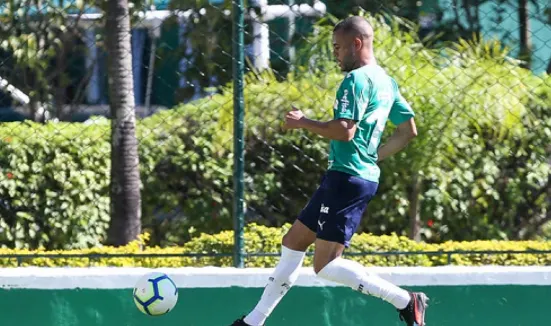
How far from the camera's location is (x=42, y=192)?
7.92 m

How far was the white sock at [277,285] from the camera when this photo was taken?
17.5 ft

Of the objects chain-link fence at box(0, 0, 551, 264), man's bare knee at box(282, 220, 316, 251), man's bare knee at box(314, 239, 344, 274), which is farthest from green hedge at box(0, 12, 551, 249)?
man's bare knee at box(314, 239, 344, 274)

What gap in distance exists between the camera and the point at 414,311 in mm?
5297

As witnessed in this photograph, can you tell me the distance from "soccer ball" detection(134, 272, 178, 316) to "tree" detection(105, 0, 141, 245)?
1696 mm

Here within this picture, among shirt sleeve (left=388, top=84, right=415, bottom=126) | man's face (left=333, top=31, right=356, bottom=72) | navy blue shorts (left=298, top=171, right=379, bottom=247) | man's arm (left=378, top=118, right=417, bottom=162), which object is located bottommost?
navy blue shorts (left=298, top=171, right=379, bottom=247)

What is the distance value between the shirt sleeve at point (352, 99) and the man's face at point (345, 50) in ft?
0.52

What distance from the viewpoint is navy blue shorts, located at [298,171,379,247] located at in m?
5.07

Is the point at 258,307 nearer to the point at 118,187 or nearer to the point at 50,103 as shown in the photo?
the point at 118,187

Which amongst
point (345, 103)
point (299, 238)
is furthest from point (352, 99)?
point (299, 238)

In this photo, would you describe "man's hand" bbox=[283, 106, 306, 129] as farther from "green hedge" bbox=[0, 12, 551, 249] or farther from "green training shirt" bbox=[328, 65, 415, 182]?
"green hedge" bbox=[0, 12, 551, 249]

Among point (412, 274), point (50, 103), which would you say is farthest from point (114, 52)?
point (412, 274)

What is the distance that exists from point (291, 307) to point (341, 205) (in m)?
1.00

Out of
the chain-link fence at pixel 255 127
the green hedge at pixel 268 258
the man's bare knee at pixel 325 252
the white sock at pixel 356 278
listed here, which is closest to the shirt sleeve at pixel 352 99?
the man's bare knee at pixel 325 252

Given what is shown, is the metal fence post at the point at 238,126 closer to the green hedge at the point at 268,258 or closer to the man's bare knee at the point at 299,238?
the green hedge at the point at 268,258
